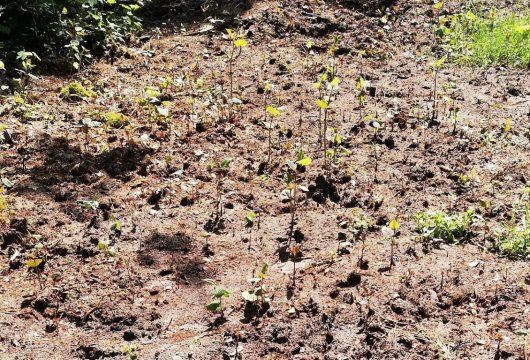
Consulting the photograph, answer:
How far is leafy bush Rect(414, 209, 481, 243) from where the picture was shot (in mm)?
4426

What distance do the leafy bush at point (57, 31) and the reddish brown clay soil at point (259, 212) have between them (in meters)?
0.29

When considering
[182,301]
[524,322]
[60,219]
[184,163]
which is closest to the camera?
[524,322]

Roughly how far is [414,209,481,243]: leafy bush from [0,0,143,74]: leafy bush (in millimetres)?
4029

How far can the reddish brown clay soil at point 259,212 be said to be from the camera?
12.2ft

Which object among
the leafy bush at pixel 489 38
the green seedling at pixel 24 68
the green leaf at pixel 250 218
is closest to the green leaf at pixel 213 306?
the green leaf at pixel 250 218

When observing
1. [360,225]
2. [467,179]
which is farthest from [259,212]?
[467,179]

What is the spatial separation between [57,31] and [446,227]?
4772mm

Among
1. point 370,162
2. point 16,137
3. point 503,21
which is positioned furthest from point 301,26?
point 16,137

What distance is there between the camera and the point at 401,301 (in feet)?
12.7

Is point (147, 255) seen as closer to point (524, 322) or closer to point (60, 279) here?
point (60, 279)

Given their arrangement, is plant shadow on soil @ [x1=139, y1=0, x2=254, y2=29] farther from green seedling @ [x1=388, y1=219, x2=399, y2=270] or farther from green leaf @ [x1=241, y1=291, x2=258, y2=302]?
green leaf @ [x1=241, y1=291, x2=258, y2=302]

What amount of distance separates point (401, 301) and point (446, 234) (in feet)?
2.63

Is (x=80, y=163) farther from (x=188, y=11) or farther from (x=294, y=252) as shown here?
(x=188, y=11)

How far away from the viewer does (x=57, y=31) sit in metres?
6.98
